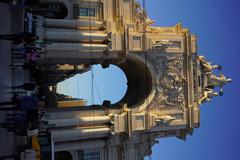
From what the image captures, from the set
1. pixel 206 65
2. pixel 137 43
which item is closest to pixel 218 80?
pixel 206 65

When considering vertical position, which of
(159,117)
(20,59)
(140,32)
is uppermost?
(140,32)

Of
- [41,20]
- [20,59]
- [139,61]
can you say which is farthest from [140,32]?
[20,59]

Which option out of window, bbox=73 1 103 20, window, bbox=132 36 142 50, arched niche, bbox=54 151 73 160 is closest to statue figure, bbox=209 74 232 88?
window, bbox=132 36 142 50

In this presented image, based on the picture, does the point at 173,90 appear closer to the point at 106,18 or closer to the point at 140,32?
the point at 140,32

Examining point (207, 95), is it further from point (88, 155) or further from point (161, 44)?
point (88, 155)

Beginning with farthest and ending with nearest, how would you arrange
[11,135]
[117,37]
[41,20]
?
[117,37], [41,20], [11,135]

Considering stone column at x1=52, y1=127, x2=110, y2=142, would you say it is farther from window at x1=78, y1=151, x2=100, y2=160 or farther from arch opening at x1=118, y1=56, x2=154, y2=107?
arch opening at x1=118, y1=56, x2=154, y2=107

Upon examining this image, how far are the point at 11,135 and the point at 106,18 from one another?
13.4 metres

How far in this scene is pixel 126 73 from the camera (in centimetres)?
4053

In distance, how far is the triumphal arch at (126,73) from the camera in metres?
33.3

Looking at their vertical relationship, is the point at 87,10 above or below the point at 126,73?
above

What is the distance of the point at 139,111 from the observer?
36125 mm

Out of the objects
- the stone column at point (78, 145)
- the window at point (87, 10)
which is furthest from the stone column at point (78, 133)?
the window at point (87, 10)

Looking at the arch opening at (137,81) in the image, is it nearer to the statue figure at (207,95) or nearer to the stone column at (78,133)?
the stone column at (78,133)
